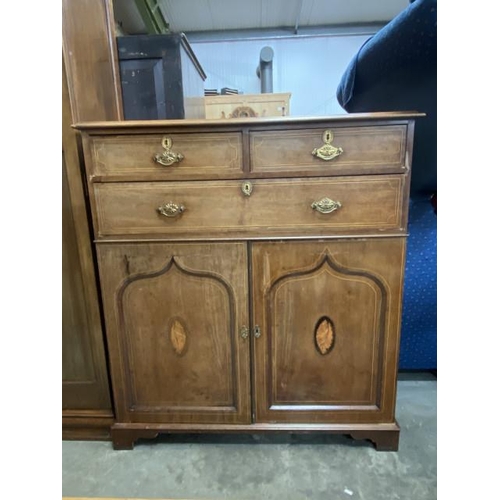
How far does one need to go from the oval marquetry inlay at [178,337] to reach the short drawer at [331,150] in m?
0.54

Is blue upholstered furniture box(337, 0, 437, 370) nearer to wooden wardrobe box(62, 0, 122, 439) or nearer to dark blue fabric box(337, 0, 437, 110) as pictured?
dark blue fabric box(337, 0, 437, 110)

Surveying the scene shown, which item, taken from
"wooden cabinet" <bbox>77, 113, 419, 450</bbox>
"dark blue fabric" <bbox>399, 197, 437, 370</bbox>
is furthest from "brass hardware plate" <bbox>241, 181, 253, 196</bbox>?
"dark blue fabric" <bbox>399, 197, 437, 370</bbox>

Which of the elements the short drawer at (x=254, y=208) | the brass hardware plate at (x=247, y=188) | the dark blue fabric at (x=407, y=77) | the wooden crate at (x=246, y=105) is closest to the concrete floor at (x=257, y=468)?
the short drawer at (x=254, y=208)

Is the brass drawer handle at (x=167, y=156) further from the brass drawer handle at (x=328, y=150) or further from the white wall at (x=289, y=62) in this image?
the white wall at (x=289, y=62)

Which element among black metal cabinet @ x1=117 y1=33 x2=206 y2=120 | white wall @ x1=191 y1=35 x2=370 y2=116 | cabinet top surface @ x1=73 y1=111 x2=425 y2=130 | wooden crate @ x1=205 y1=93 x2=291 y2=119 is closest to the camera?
cabinet top surface @ x1=73 y1=111 x2=425 y2=130

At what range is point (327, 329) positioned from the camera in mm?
1001

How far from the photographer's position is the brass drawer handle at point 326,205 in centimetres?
90

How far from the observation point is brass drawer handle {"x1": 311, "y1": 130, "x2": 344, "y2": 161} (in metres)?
0.88

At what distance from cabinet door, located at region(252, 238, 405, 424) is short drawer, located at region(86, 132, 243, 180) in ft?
0.86

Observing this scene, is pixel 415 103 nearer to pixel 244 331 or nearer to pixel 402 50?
pixel 402 50

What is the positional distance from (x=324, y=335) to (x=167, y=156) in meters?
0.71

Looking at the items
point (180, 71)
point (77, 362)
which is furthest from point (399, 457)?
point (180, 71)

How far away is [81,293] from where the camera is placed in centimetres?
108

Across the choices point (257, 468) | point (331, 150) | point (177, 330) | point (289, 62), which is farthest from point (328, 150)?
point (289, 62)
